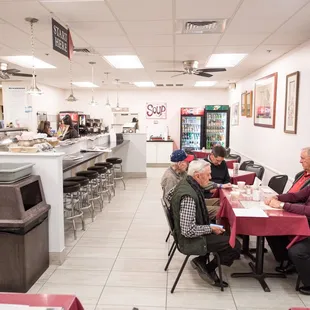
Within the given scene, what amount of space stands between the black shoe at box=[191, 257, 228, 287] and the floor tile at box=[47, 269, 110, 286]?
3.19 feet

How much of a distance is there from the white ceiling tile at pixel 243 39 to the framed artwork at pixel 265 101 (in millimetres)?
1420

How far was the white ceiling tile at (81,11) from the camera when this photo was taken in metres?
3.10

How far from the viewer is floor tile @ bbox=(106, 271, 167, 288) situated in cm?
306

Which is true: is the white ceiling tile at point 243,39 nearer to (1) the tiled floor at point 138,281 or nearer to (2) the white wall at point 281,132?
(2) the white wall at point 281,132

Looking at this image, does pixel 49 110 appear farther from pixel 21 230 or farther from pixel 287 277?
pixel 287 277

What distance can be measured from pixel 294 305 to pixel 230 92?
851cm

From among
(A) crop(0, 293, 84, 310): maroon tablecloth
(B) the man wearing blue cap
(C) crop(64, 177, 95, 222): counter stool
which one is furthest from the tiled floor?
(A) crop(0, 293, 84, 310): maroon tablecloth

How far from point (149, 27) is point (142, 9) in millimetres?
628

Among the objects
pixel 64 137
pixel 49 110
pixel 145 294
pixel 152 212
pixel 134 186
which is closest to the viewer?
pixel 145 294

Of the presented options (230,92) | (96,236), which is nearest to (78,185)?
(96,236)

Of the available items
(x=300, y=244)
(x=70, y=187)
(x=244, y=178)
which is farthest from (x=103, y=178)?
(x=300, y=244)

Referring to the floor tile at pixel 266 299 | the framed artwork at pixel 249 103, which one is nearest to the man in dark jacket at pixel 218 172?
the floor tile at pixel 266 299

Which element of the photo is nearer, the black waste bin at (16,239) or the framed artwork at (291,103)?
the black waste bin at (16,239)

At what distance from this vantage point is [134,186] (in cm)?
754
